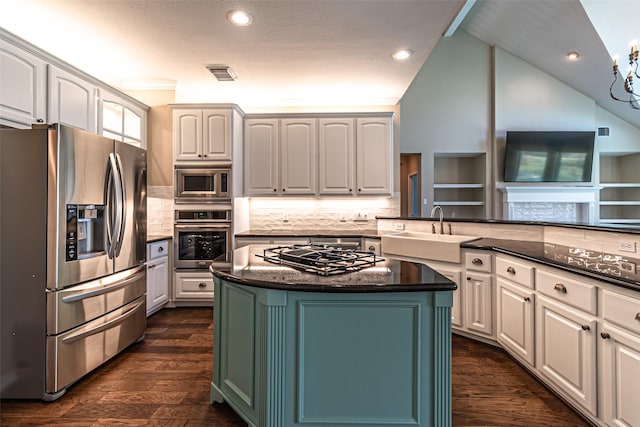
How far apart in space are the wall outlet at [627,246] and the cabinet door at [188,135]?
3965mm

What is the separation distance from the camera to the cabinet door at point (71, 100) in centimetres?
268

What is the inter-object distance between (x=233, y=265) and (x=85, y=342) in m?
1.33

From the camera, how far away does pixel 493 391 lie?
2.17 m

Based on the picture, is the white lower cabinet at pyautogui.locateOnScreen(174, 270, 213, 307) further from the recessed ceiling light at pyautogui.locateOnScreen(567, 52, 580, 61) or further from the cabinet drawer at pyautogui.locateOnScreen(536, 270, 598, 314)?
the recessed ceiling light at pyautogui.locateOnScreen(567, 52, 580, 61)

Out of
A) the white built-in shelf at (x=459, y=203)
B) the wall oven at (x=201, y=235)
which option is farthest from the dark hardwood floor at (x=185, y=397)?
the white built-in shelf at (x=459, y=203)

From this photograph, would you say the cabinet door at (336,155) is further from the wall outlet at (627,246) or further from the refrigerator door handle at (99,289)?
the wall outlet at (627,246)

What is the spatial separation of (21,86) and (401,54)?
126 inches

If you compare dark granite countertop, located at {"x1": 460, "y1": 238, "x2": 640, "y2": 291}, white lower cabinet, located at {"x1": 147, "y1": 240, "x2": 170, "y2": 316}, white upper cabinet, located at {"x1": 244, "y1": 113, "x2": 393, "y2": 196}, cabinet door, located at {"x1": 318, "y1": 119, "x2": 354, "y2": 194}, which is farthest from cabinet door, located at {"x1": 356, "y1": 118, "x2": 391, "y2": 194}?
white lower cabinet, located at {"x1": 147, "y1": 240, "x2": 170, "y2": 316}

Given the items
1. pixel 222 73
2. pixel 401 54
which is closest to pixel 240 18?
pixel 222 73

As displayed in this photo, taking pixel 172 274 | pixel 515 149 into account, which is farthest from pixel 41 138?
pixel 515 149

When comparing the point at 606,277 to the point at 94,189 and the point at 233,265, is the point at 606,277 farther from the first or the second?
the point at 94,189

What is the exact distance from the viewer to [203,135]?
13.1 ft

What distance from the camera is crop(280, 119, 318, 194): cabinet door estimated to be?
14.2 feet

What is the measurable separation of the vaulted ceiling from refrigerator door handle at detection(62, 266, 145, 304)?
210cm
